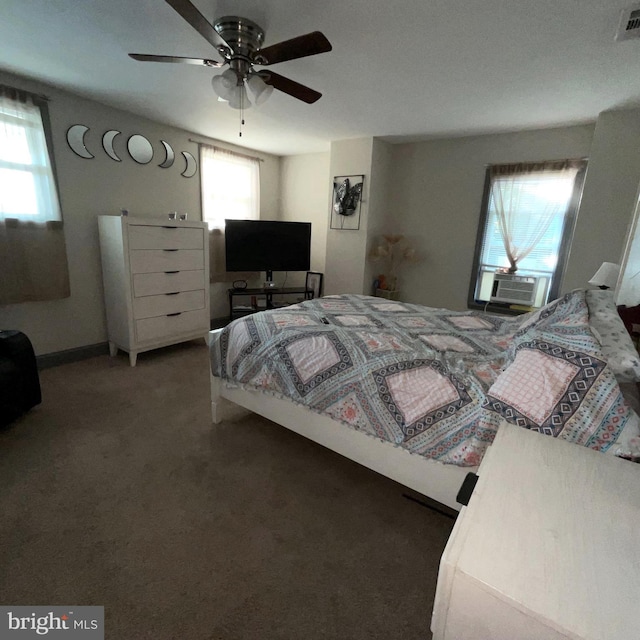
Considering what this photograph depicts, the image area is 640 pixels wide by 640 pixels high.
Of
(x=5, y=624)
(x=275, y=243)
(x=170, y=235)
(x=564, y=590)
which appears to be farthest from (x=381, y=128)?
(x=5, y=624)

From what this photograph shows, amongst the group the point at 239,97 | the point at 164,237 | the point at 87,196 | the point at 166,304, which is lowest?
the point at 166,304

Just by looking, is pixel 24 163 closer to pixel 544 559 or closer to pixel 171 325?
pixel 171 325

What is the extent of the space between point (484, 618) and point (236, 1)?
2.41m

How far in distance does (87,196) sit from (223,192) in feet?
5.14

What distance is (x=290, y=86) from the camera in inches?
78.4

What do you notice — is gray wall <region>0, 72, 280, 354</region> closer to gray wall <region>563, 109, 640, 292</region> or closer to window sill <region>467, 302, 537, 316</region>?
window sill <region>467, 302, 537, 316</region>

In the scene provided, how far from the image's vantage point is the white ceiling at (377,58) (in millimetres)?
1662

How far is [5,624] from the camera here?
3.44ft

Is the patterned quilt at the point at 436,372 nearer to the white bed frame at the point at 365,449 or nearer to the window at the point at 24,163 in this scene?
the white bed frame at the point at 365,449

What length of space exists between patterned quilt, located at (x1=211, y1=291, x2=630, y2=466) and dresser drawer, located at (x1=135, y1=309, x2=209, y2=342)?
1.37m

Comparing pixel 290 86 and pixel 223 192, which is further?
pixel 223 192

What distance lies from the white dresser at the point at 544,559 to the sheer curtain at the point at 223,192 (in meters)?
4.00

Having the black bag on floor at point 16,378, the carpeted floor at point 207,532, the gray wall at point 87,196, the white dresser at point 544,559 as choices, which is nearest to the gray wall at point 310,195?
the gray wall at point 87,196

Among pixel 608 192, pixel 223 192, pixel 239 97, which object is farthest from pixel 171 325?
pixel 608 192
